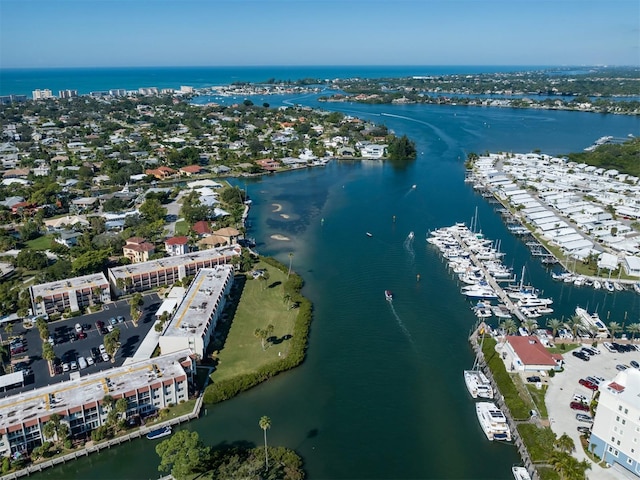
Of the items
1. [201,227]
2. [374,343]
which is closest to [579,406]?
[374,343]

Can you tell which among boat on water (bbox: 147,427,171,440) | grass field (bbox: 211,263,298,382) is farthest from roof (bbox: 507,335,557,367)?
boat on water (bbox: 147,427,171,440)

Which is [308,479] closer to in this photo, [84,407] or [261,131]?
[84,407]

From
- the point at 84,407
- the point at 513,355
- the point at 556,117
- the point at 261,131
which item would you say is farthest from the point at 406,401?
the point at 556,117

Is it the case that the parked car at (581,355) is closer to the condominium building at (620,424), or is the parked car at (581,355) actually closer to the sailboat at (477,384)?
the sailboat at (477,384)

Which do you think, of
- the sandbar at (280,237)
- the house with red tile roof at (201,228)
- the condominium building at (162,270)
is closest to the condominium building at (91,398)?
the condominium building at (162,270)

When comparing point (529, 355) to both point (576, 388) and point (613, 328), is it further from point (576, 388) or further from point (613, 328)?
point (613, 328)

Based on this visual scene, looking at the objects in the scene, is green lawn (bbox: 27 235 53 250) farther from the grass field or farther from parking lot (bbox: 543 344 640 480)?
parking lot (bbox: 543 344 640 480)
